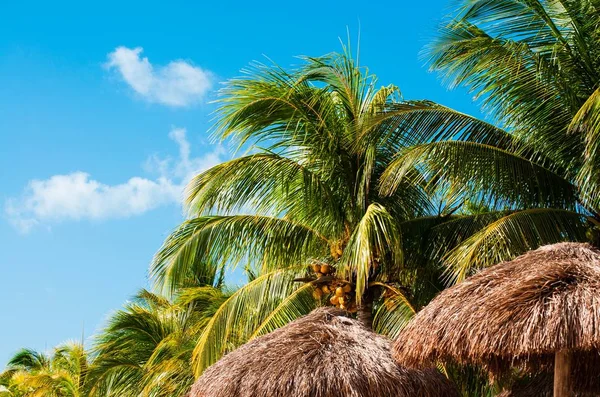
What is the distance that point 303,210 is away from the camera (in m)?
10.8

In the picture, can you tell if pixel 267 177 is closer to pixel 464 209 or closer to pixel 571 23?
pixel 571 23

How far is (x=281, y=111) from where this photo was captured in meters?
10.7

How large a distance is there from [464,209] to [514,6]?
5397 millimetres

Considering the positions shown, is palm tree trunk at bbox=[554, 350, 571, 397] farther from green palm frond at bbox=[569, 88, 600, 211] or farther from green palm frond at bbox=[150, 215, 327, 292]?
green palm frond at bbox=[150, 215, 327, 292]

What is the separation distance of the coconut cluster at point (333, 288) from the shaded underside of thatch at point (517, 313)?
8.73ft

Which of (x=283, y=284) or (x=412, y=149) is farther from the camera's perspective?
(x=283, y=284)

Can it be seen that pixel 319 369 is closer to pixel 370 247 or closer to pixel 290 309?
pixel 370 247

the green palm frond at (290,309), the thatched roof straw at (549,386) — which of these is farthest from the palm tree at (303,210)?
the thatched roof straw at (549,386)

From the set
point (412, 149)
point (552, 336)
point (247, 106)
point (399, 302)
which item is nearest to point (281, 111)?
point (247, 106)

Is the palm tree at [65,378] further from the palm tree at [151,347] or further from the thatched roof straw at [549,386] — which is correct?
the thatched roof straw at [549,386]

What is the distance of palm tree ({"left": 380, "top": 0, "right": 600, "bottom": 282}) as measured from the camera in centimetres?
873

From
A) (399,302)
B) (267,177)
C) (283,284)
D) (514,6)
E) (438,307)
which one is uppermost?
(514,6)

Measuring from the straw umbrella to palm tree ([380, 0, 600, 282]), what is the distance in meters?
1.45

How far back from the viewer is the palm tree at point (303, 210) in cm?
1030
